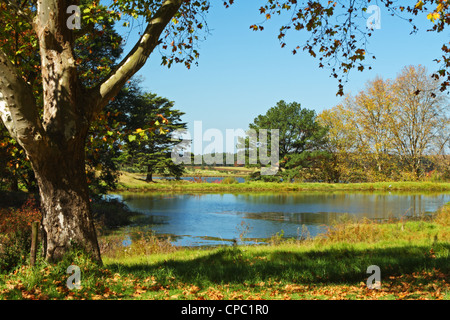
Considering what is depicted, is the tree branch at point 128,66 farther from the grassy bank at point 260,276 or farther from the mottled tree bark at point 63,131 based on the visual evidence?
the grassy bank at point 260,276

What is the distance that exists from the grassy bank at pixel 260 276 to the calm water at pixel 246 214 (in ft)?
15.9

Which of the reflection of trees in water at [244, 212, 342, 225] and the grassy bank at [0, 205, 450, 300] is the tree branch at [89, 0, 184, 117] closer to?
the grassy bank at [0, 205, 450, 300]

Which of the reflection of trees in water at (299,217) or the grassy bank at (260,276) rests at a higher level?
the grassy bank at (260,276)

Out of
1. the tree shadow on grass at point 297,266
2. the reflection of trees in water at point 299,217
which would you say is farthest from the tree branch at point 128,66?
the reflection of trees in water at point 299,217

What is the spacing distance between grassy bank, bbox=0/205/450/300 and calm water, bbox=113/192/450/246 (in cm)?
484

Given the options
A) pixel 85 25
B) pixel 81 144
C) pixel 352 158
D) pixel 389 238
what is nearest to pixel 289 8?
pixel 85 25

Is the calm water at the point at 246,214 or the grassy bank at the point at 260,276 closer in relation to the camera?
the grassy bank at the point at 260,276

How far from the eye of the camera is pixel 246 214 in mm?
23062

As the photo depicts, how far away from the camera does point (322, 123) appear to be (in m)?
46.2

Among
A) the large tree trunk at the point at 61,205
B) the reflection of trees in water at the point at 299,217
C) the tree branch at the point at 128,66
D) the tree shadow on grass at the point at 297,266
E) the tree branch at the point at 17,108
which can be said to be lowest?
the reflection of trees in water at the point at 299,217

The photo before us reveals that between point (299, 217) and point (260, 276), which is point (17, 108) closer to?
point (260, 276)

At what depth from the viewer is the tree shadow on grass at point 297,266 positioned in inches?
284

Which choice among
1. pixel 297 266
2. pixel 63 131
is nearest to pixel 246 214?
pixel 297 266

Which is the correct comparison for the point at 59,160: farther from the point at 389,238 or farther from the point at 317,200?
the point at 317,200
